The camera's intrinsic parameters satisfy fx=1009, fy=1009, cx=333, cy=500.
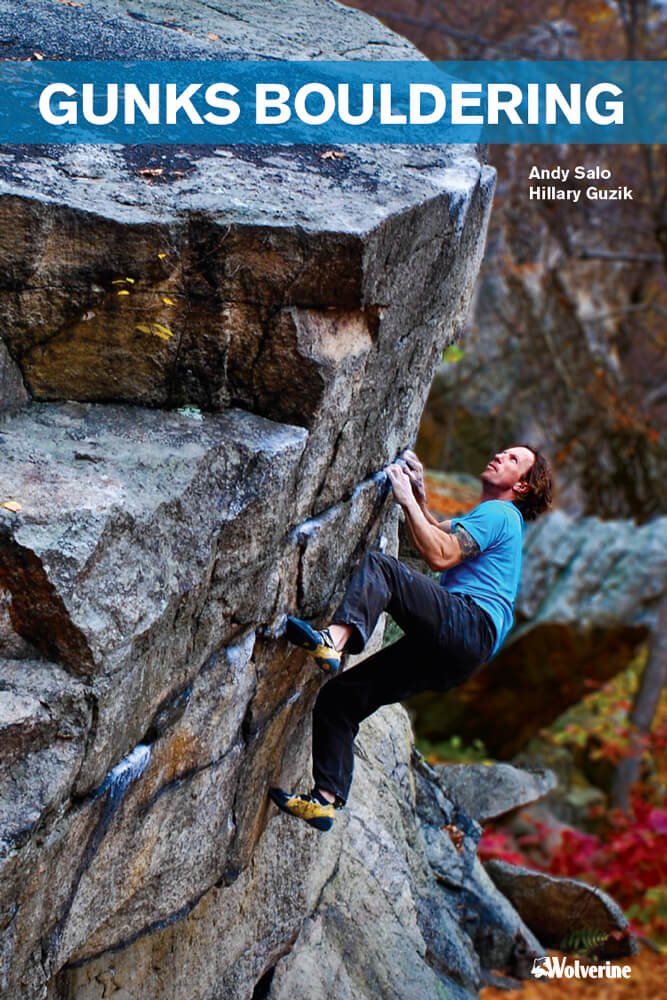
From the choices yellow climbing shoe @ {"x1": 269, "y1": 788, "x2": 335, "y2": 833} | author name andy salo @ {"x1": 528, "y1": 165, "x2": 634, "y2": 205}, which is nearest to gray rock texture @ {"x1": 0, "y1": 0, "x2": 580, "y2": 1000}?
yellow climbing shoe @ {"x1": 269, "y1": 788, "x2": 335, "y2": 833}

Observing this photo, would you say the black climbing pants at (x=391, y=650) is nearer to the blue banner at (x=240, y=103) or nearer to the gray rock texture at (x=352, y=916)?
the gray rock texture at (x=352, y=916)

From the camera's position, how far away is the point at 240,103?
18.1ft

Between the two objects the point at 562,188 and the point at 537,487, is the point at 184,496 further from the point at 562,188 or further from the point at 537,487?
the point at 562,188

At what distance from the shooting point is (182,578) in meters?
3.81

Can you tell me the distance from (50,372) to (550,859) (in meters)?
10.2

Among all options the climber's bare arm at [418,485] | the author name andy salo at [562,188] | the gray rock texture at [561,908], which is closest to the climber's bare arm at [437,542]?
the climber's bare arm at [418,485]

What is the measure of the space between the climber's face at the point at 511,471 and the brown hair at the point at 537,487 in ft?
0.06

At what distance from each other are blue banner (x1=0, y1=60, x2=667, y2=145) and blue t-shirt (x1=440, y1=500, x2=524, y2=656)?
2.18m

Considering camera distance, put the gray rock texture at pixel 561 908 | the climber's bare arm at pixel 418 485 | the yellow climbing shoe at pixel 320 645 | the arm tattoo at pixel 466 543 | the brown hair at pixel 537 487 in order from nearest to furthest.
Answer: the yellow climbing shoe at pixel 320 645, the arm tattoo at pixel 466 543, the brown hair at pixel 537 487, the climber's bare arm at pixel 418 485, the gray rock texture at pixel 561 908

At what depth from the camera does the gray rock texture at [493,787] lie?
837cm

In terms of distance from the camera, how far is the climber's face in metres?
5.26

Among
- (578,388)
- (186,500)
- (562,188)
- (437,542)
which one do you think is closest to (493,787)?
(437,542)

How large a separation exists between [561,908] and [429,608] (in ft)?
15.8

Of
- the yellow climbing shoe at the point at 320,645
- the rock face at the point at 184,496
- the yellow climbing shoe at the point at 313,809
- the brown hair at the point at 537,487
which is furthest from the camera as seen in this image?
the brown hair at the point at 537,487
